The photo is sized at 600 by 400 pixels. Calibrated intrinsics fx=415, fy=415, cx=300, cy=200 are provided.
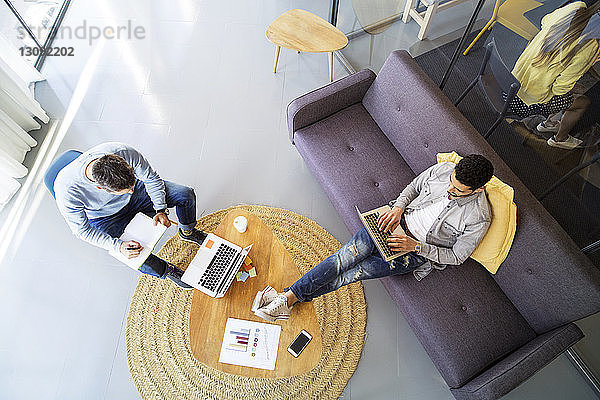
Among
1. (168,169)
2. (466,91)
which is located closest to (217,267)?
(168,169)

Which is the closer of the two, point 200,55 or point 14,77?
point 14,77

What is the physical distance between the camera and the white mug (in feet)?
7.72

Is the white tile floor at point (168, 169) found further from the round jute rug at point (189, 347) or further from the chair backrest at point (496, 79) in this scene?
the chair backrest at point (496, 79)

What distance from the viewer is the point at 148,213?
246 centimetres

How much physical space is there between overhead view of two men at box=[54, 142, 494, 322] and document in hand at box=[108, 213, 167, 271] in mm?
30

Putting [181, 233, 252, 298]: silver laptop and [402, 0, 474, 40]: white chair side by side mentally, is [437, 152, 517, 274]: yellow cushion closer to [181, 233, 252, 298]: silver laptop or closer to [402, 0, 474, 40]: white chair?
[181, 233, 252, 298]: silver laptop

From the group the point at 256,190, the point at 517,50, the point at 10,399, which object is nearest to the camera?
the point at 10,399

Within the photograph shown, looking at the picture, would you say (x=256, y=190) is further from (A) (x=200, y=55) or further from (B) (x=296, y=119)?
(A) (x=200, y=55)

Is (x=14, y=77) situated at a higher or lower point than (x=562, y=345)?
higher

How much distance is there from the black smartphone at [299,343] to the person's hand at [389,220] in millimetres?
687

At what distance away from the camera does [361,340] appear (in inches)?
98.7

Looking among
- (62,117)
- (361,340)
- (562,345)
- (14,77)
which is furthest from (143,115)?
(562,345)

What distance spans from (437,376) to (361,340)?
0.48 metres

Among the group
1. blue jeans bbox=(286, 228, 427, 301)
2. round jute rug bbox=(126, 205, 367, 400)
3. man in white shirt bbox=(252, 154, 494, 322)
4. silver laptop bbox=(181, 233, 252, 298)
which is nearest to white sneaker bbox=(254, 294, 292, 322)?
man in white shirt bbox=(252, 154, 494, 322)
